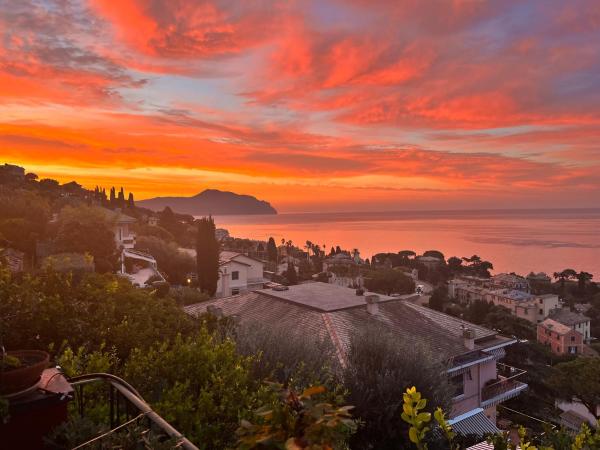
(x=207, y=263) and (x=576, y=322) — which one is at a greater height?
(x=207, y=263)

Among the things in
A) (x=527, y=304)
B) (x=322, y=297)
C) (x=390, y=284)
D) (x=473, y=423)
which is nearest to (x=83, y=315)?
(x=473, y=423)

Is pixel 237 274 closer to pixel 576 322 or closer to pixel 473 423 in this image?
pixel 473 423

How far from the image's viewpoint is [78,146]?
20.4 metres

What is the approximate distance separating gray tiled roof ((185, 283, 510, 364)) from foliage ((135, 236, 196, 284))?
69.1ft

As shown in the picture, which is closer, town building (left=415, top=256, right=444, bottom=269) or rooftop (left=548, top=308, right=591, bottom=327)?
rooftop (left=548, top=308, right=591, bottom=327)

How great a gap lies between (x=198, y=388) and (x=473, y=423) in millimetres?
16561

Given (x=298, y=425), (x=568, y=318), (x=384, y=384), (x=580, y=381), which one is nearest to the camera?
(x=298, y=425)

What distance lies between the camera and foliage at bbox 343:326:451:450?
11039 millimetres

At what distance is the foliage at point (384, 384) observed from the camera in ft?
36.2

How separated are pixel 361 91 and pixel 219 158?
38.9 feet

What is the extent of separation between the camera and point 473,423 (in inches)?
746

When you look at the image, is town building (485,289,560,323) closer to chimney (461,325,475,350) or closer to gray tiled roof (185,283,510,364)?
gray tiled roof (185,283,510,364)

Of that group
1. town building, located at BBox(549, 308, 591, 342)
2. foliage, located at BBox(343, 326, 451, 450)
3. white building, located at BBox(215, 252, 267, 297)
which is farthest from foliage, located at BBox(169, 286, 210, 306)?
town building, located at BBox(549, 308, 591, 342)

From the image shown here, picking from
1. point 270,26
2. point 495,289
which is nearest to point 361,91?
point 270,26
